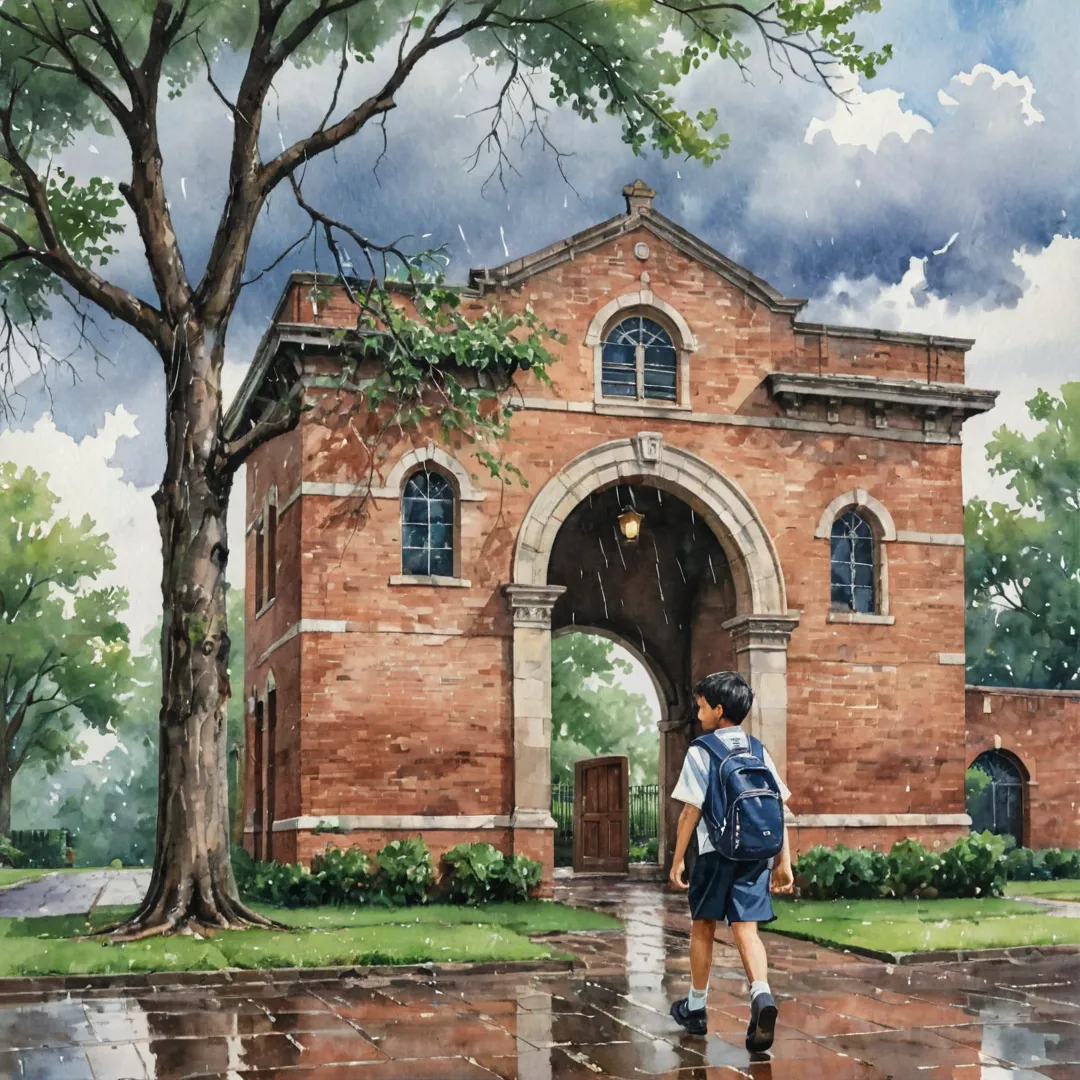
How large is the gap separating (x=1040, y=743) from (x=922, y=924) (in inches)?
402

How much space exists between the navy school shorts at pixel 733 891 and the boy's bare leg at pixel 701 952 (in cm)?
7

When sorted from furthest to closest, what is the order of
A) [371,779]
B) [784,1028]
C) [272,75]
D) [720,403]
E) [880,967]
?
[720,403] → [371,779] → [272,75] → [880,967] → [784,1028]

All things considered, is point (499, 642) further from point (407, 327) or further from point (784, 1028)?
point (784, 1028)

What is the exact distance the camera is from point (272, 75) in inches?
485

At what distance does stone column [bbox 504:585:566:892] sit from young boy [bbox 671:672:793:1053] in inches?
311

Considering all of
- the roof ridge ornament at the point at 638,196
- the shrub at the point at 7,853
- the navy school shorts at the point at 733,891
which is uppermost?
the roof ridge ornament at the point at 638,196

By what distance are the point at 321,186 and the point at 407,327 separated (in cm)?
144

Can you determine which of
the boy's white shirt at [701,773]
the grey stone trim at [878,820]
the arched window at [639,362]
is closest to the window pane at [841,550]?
the arched window at [639,362]

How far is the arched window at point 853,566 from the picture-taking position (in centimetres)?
1656

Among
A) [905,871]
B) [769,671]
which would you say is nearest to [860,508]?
[769,671]

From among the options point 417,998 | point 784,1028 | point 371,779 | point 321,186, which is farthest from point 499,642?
point 784,1028

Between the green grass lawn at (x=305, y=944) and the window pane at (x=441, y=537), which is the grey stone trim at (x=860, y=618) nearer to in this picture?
the window pane at (x=441, y=537)

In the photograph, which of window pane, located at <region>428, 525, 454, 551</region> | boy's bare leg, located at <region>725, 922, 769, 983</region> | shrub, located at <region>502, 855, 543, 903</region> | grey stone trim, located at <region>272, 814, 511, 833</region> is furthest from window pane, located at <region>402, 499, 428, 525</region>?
boy's bare leg, located at <region>725, 922, 769, 983</region>

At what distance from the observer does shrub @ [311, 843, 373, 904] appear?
1403cm
